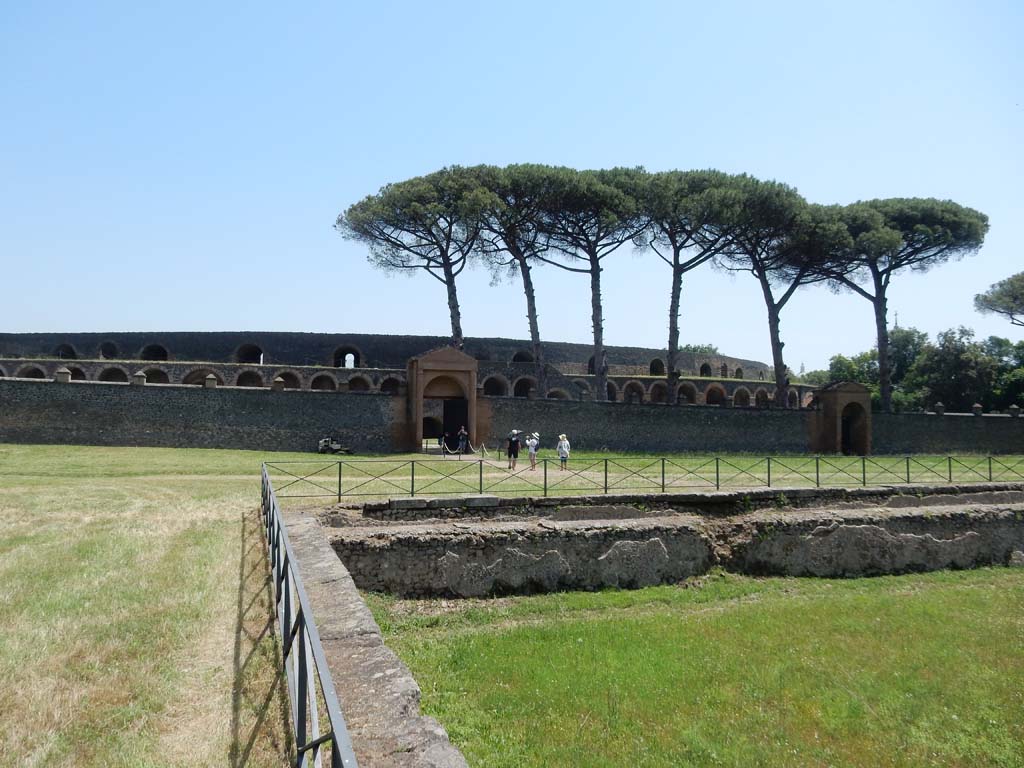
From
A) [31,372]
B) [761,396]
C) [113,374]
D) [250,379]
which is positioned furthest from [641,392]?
[31,372]

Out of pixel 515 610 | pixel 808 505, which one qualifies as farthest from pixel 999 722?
pixel 808 505

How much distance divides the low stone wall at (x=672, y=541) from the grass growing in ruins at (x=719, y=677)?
390mm

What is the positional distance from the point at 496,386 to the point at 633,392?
26.8ft

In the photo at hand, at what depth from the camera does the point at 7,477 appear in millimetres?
14391

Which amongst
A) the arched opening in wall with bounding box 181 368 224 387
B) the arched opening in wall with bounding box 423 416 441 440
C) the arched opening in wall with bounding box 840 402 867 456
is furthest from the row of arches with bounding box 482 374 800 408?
the arched opening in wall with bounding box 181 368 224 387

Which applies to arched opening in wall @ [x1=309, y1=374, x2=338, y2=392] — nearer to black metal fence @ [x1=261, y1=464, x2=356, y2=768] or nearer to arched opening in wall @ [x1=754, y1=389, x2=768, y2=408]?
arched opening in wall @ [x1=754, y1=389, x2=768, y2=408]

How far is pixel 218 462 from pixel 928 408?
38.7 m

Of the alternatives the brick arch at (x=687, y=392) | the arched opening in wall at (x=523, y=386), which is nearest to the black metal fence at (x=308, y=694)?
the arched opening in wall at (x=523, y=386)

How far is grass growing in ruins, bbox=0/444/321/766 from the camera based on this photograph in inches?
134

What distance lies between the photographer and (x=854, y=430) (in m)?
28.6

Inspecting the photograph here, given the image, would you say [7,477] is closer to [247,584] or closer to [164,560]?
[164,560]

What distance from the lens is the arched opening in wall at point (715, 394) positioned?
41344mm

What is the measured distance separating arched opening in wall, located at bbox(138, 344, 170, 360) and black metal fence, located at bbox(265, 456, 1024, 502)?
24.0 meters

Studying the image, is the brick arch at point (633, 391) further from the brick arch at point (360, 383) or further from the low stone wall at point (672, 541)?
the low stone wall at point (672, 541)
